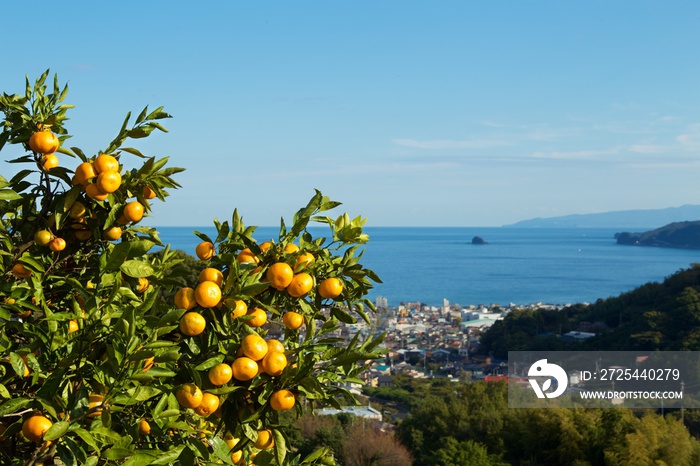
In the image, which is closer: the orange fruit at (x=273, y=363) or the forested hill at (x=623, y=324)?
the orange fruit at (x=273, y=363)

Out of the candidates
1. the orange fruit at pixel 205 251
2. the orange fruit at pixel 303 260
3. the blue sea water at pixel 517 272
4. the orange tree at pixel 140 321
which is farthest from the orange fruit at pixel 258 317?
the blue sea water at pixel 517 272

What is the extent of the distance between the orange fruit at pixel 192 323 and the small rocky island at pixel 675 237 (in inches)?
2749

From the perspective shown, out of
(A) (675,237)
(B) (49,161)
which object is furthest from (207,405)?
(A) (675,237)

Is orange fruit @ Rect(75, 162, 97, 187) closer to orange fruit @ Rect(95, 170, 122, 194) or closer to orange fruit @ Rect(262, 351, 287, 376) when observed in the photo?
orange fruit @ Rect(95, 170, 122, 194)

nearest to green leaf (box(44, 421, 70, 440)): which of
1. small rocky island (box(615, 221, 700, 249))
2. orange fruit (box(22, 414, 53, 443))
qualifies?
orange fruit (box(22, 414, 53, 443))

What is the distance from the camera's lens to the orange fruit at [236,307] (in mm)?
1402

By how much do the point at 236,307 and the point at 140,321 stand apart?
229mm

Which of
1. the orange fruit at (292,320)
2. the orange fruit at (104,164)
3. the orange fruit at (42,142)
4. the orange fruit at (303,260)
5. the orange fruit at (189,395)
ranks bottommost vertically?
the orange fruit at (189,395)

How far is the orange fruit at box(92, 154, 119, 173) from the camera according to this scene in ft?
5.00

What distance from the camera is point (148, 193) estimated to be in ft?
5.49

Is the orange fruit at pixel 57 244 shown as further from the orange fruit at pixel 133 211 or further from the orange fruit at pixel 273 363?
the orange fruit at pixel 273 363

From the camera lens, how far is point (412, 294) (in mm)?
48281

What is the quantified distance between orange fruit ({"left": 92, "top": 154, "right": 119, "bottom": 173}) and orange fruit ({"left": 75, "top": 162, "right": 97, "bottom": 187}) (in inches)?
0.4

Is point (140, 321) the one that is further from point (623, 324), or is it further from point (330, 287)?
point (623, 324)
